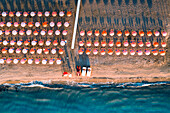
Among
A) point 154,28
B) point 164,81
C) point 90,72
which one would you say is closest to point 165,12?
point 154,28

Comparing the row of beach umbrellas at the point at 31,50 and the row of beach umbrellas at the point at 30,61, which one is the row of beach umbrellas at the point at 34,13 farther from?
the row of beach umbrellas at the point at 30,61

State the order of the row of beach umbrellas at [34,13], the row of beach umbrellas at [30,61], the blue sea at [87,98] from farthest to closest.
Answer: the row of beach umbrellas at [34,13], the row of beach umbrellas at [30,61], the blue sea at [87,98]

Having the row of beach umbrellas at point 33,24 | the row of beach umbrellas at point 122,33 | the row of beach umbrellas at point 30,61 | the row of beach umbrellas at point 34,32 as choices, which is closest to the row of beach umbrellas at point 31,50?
the row of beach umbrellas at point 30,61

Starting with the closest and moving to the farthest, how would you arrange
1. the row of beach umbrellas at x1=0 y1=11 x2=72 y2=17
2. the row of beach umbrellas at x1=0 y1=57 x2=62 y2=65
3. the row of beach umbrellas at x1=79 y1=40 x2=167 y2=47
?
the row of beach umbrellas at x1=79 y1=40 x2=167 y2=47
the row of beach umbrellas at x1=0 y1=57 x2=62 y2=65
the row of beach umbrellas at x1=0 y1=11 x2=72 y2=17

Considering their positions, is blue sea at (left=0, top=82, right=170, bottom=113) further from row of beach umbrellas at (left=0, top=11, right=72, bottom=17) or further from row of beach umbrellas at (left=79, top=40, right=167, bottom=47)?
row of beach umbrellas at (left=0, top=11, right=72, bottom=17)

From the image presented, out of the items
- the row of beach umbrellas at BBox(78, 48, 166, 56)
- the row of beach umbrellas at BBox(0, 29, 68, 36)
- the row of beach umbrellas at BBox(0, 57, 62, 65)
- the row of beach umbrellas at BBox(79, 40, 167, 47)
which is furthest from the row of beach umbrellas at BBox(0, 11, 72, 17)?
the row of beach umbrellas at BBox(0, 57, 62, 65)

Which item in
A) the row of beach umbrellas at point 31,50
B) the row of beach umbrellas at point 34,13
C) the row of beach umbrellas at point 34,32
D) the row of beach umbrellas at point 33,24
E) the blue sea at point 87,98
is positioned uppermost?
the row of beach umbrellas at point 34,13

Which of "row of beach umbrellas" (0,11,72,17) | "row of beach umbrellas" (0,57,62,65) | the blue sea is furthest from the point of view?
"row of beach umbrellas" (0,11,72,17)

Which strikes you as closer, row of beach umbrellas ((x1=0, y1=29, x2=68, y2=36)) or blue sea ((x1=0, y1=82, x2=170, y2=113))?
blue sea ((x1=0, y1=82, x2=170, y2=113))

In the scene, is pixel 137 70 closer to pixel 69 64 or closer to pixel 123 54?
pixel 123 54
